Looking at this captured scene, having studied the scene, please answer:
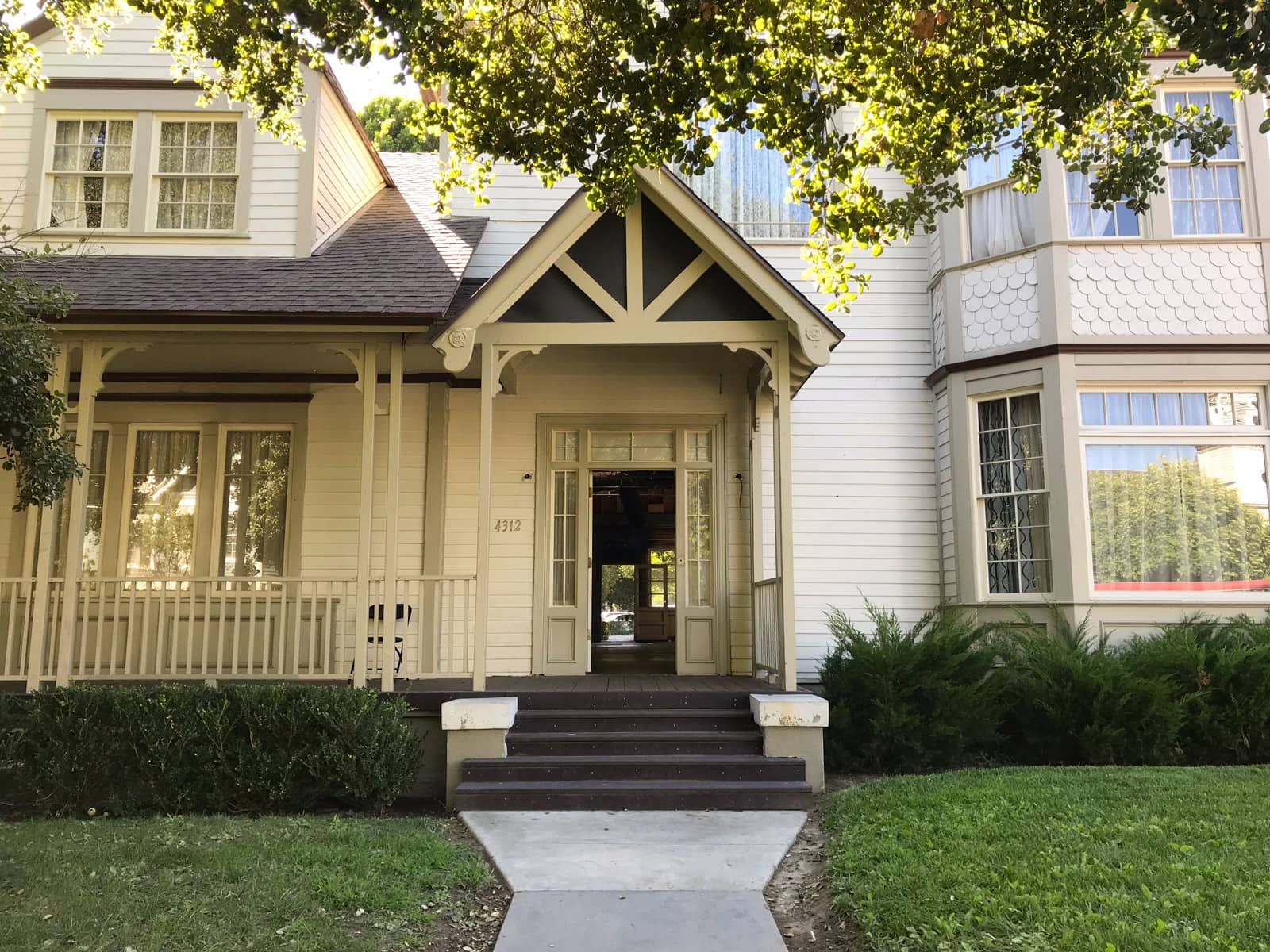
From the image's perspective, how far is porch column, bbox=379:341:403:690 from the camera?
7.44 m

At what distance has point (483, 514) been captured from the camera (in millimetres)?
7645

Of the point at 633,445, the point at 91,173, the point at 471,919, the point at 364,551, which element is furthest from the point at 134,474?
the point at 471,919

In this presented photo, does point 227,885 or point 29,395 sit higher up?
point 29,395

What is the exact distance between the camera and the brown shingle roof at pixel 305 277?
25.5 ft

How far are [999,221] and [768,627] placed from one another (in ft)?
16.7

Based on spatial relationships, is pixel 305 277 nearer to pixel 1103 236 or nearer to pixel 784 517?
pixel 784 517

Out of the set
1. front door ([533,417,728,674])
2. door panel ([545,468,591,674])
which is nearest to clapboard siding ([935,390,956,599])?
front door ([533,417,728,674])

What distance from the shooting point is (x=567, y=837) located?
5.88 meters

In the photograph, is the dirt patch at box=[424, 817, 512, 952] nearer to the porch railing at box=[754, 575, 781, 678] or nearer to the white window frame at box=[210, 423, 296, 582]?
the porch railing at box=[754, 575, 781, 678]

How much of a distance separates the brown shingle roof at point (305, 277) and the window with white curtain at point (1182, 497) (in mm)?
6663

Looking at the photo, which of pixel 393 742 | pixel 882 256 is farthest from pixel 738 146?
pixel 393 742

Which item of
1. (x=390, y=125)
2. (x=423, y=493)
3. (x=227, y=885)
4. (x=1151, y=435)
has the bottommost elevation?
(x=227, y=885)

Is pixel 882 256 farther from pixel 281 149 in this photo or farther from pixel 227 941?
pixel 227 941

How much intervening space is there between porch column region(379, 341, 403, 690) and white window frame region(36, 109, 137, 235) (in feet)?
13.3
